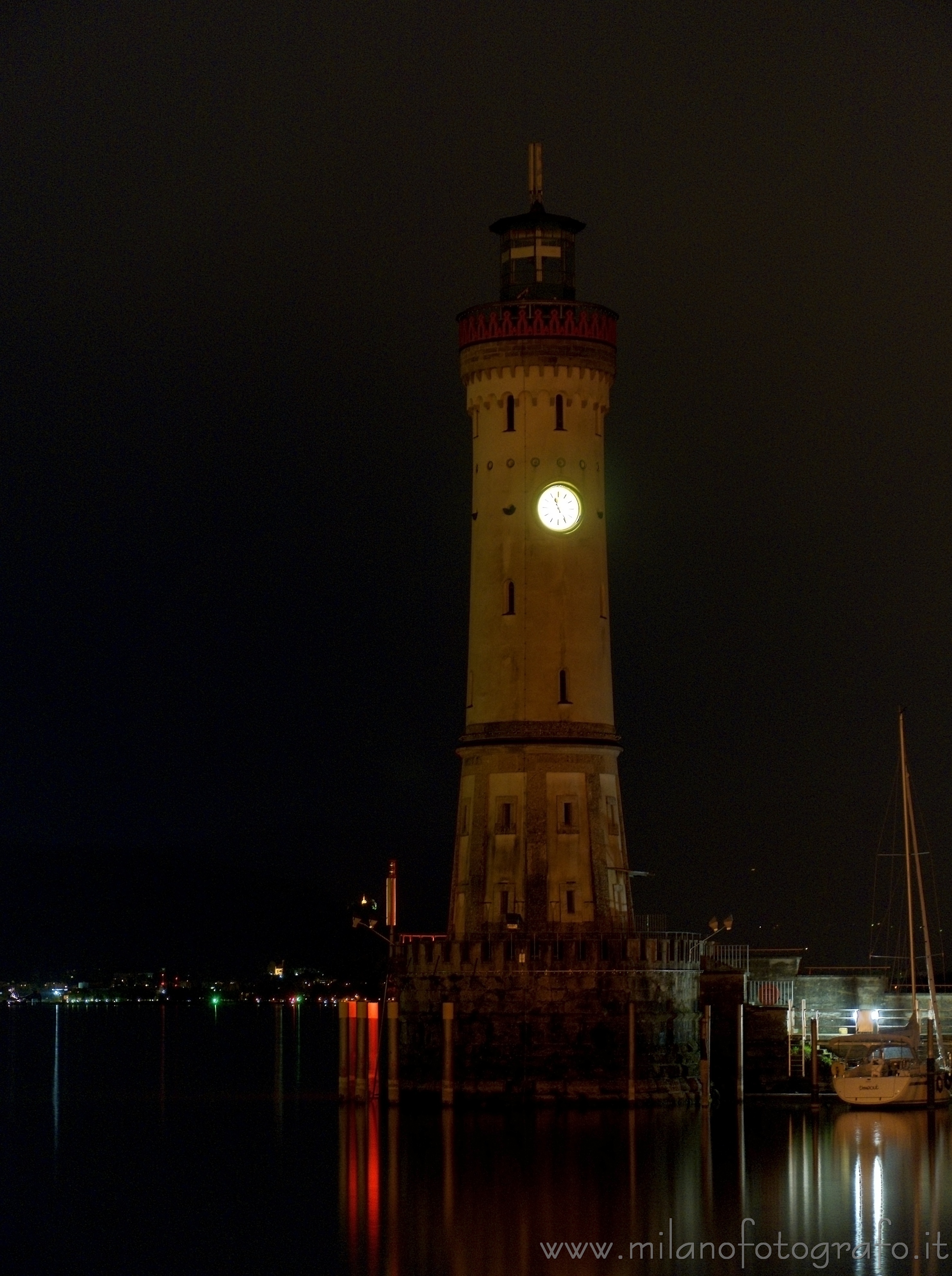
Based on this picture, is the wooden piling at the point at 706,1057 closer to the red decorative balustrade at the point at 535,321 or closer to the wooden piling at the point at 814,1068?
the wooden piling at the point at 814,1068

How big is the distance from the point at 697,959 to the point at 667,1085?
3.81m

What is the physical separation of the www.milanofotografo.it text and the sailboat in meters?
19.7

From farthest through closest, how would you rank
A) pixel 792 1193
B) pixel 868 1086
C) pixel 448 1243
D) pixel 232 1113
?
1. pixel 232 1113
2. pixel 868 1086
3. pixel 792 1193
4. pixel 448 1243

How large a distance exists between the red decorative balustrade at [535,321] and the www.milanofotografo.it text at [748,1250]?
26.6 m

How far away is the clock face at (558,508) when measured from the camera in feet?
230

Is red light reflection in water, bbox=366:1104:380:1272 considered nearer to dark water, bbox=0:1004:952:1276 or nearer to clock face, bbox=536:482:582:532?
dark water, bbox=0:1004:952:1276

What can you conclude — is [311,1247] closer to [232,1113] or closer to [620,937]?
[620,937]

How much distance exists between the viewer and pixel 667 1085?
67.8 metres

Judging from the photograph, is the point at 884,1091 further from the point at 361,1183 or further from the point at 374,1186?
the point at 374,1186

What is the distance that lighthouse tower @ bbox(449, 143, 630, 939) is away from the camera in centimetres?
6925

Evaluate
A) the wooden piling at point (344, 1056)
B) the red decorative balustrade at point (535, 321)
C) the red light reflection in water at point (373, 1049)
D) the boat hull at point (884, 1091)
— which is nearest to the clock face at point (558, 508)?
the red decorative balustrade at point (535, 321)

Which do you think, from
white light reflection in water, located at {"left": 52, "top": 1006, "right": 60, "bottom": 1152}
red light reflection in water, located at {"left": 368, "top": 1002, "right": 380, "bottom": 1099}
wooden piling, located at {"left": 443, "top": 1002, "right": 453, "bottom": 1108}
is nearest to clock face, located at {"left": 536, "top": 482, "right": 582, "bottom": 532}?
wooden piling, located at {"left": 443, "top": 1002, "right": 453, "bottom": 1108}

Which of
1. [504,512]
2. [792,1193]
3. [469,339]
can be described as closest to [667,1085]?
[792,1193]

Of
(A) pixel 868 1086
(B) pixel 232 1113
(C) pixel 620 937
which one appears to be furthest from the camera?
(B) pixel 232 1113
